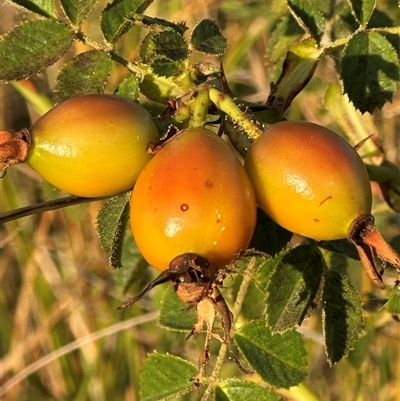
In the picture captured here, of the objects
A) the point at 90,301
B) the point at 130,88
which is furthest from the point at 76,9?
the point at 90,301

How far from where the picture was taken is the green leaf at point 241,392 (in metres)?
1.38

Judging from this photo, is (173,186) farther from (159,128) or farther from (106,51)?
(106,51)

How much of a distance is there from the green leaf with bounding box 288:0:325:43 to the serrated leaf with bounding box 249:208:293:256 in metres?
0.38

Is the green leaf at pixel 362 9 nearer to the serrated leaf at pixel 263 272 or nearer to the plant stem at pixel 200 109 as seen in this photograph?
the plant stem at pixel 200 109

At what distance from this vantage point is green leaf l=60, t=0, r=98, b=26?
137 centimetres

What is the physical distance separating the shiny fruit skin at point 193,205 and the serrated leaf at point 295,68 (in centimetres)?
37

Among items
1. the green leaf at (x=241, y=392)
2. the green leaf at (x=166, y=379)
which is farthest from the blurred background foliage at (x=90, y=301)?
the green leaf at (x=241, y=392)

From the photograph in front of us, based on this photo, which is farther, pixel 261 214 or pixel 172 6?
pixel 172 6

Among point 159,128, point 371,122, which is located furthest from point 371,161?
point 159,128

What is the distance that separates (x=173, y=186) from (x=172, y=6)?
2.73 meters

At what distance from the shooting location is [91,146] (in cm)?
103

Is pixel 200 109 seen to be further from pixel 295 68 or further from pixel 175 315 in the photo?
pixel 175 315

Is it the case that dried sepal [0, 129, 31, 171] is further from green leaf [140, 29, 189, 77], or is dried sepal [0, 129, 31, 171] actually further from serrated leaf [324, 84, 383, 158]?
serrated leaf [324, 84, 383, 158]

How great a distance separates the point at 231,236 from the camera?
3.05ft
